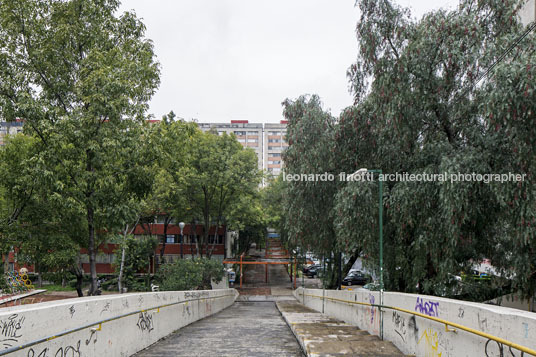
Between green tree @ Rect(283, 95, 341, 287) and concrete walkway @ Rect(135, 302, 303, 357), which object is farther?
green tree @ Rect(283, 95, 341, 287)

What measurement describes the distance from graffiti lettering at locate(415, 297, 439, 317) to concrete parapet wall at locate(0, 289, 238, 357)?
537 cm

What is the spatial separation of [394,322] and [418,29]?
863 cm

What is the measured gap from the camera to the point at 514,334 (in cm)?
445

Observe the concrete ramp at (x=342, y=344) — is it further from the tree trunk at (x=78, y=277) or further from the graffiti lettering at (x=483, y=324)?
the tree trunk at (x=78, y=277)

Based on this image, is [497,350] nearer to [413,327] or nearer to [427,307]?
[427,307]

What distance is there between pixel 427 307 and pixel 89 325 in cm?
542

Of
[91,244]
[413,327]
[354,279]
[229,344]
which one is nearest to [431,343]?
[413,327]

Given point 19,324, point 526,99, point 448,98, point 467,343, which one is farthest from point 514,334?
point 448,98

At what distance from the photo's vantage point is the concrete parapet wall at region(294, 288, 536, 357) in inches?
176

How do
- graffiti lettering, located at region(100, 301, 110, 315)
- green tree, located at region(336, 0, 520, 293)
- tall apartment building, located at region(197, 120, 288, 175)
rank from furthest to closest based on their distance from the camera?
tall apartment building, located at region(197, 120, 288, 175) → green tree, located at region(336, 0, 520, 293) → graffiti lettering, located at region(100, 301, 110, 315)

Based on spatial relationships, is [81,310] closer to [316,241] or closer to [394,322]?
[394,322]

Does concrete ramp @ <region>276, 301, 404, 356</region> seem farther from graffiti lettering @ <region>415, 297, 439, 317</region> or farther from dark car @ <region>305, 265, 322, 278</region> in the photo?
dark car @ <region>305, 265, 322, 278</region>

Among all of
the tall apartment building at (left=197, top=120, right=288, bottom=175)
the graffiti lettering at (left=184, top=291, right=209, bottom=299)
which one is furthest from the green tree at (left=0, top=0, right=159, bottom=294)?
the tall apartment building at (left=197, top=120, right=288, bottom=175)

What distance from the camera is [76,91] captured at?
44.3 feet
